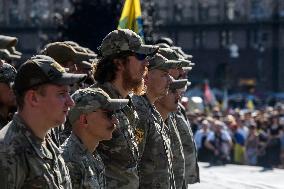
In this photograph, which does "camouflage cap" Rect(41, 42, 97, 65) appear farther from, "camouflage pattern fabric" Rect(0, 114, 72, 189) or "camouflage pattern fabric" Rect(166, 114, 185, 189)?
"camouflage pattern fabric" Rect(0, 114, 72, 189)

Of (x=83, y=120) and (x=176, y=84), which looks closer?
(x=83, y=120)

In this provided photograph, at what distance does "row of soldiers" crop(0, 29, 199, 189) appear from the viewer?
4926 mm

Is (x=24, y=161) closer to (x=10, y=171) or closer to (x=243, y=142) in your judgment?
(x=10, y=171)

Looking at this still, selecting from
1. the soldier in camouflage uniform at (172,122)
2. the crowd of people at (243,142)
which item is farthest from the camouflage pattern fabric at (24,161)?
the crowd of people at (243,142)

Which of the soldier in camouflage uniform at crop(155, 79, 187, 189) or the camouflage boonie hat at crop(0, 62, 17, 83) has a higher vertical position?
the camouflage boonie hat at crop(0, 62, 17, 83)

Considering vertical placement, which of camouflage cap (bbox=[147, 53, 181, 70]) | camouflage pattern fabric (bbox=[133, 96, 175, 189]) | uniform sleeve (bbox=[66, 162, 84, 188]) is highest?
camouflage cap (bbox=[147, 53, 181, 70])

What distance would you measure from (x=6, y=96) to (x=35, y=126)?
1.95 m

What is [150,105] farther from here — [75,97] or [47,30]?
[47,30]

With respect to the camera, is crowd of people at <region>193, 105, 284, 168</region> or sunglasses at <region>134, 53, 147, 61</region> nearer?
sunglasses at <region>134, 53, 147, 61</region>

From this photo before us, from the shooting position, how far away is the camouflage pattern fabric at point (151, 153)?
7.36 meters

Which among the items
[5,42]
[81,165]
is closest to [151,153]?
[81,165]

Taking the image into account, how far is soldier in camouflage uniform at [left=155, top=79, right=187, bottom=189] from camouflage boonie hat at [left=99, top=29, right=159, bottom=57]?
1293mm

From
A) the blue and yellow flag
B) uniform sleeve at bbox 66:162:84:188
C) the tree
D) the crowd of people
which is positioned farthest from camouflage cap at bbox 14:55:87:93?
the tree

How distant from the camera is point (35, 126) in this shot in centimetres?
494
